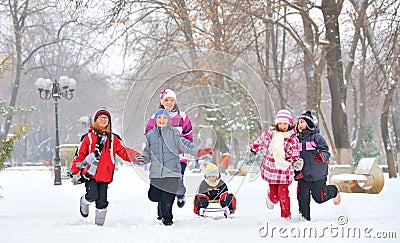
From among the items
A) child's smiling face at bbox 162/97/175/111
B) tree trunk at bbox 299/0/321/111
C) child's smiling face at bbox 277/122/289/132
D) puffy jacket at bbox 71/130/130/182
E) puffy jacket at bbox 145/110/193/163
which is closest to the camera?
puffy jacket at bbox 71/130/130/182

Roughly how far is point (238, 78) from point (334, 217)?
126 inches

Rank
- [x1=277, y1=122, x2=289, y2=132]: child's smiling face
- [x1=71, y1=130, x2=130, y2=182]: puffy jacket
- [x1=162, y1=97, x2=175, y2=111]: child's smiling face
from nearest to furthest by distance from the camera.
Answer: [x1=71, y1=130, x2=130, y2=182]: puffy jacket < [x1=162, y1=97, x2=175, y2=111]: child's smiling face < [x1=277, y1=122, x2=289, y2=132]: child's smiling face

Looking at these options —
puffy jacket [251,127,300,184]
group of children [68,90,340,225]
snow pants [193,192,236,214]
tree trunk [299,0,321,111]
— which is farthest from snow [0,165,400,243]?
tree trunk [299,0,321,111]

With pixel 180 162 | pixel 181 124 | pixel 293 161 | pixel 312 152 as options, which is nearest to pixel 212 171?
pixel 180 162

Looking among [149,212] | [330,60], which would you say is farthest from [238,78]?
[330,60]

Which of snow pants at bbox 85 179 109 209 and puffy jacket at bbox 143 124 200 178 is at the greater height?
puffy jacket at bbox 143 124 200 178

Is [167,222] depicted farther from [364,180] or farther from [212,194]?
[364,180]

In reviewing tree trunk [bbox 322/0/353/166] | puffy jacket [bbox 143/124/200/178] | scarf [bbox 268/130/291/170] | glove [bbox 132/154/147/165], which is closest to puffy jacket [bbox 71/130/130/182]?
glove [bbox 132/154/147/165]

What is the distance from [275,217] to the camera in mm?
7441

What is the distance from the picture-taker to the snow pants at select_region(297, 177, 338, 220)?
7227mm

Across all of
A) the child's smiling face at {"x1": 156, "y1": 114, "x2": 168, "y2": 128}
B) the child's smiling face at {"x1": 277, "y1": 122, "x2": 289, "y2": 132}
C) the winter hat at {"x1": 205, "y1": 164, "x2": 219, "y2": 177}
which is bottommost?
the winter hat at {"x1": 205, "y1": 164, "x2": 219, "y2": 177}

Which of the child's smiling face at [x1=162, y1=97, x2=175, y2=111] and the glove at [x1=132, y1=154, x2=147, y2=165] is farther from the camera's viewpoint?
the child's smiling face at [x1=162, y1=97, x2=175, y2=111]

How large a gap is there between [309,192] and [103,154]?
2.59m
